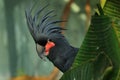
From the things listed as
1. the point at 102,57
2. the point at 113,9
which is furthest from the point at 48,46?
the point at 102,57

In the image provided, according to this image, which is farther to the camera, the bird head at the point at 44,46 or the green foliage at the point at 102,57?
the bird head at the point at 44,46

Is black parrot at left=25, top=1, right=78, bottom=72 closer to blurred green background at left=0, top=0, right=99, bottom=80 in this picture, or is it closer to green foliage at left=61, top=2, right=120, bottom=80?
green foliage at left=61, top=2, right=120, bottom=80

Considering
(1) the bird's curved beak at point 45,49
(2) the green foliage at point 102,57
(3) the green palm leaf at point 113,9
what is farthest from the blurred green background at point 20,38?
(2) the green foliage at point 102,57

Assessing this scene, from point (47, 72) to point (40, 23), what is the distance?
2.46 metres

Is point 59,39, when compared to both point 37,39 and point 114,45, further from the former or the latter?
point 114,45

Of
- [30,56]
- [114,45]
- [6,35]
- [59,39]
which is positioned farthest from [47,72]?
[114,45]

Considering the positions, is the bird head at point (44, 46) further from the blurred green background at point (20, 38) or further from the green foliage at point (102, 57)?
the blurred green background at point (20, 38)

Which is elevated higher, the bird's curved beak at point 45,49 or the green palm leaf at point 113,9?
the green palm leaf at point 113,9

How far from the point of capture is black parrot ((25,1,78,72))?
1664 mm

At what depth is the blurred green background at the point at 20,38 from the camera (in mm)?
4090

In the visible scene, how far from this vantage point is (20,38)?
13.7ft

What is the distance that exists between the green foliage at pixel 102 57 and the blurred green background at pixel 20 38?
2904 mm

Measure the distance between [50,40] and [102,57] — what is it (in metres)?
0.68

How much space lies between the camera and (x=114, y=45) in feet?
3.59
